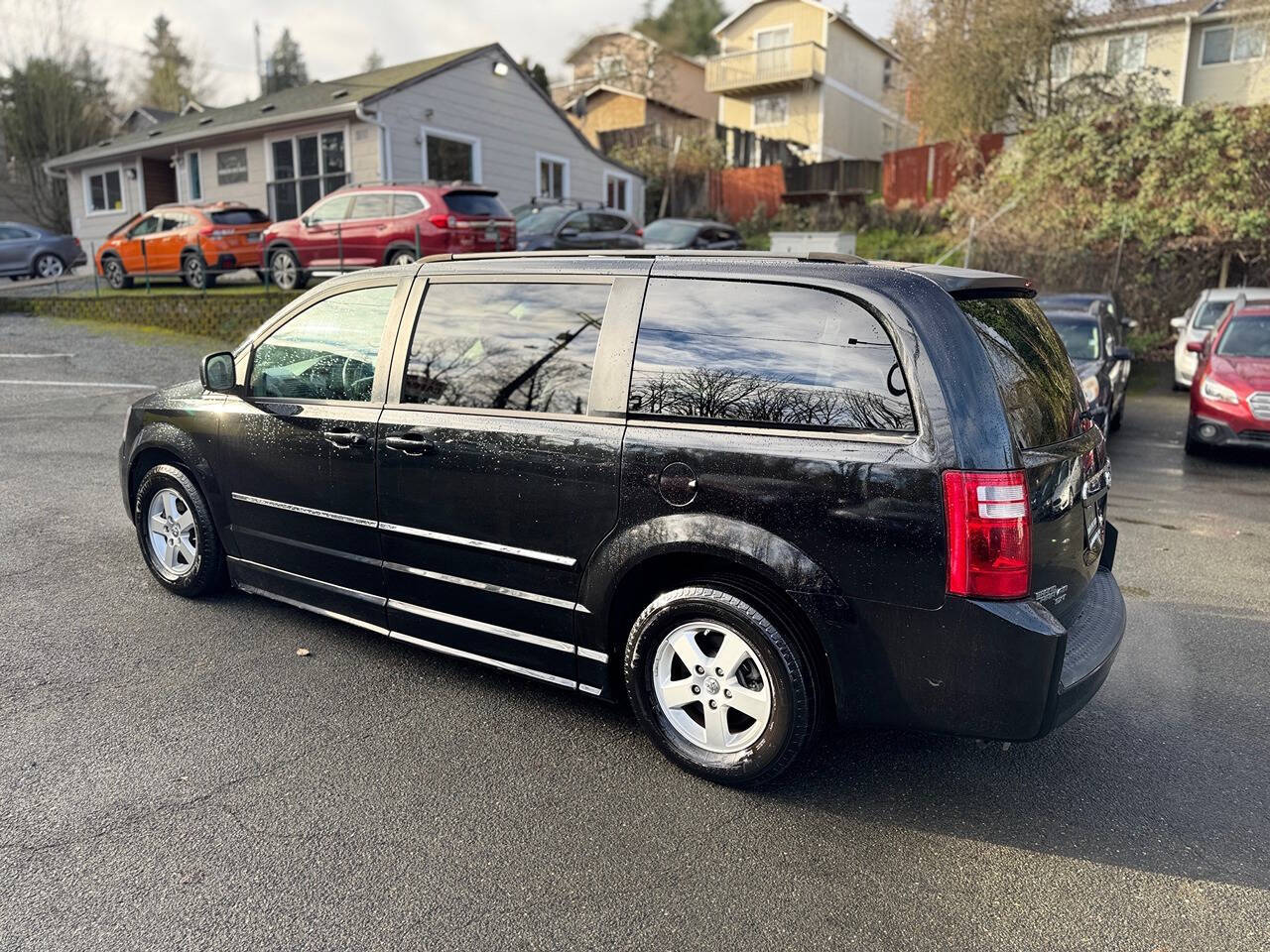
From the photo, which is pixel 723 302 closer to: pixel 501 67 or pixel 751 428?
pixel 751 428

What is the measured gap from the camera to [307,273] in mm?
17016

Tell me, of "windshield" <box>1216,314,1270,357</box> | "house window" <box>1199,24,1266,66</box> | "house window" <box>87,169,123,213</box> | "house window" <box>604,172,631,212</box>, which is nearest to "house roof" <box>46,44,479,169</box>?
"house window" <box>87,169,123,213</box>

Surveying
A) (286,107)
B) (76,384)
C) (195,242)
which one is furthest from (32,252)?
(76,384)

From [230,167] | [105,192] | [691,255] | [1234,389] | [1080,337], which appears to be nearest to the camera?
[691,255]

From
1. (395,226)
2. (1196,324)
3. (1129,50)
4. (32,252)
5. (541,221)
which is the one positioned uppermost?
(1129,50)

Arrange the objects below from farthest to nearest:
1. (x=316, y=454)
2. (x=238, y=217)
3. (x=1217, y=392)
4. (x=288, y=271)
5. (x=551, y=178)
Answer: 1. (x=551, y=178)
2. (x=238, y=217)
3. (x=288, y=271)
4. (x=1217, y=392)
5. (x=316, y=454)

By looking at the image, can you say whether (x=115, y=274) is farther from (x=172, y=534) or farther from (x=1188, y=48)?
(x=1188, y=48)

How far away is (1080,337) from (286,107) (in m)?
20.1

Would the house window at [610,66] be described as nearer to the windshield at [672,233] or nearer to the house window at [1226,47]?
the house window at [1226,47]

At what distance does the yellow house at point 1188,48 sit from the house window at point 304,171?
70.6ft

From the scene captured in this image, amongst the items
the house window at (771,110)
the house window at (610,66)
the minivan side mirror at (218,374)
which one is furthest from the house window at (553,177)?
the minivan side mirror at (218,374)

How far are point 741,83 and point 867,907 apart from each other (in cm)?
4005

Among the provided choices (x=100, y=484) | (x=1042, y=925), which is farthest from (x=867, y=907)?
(x=100, y=484)

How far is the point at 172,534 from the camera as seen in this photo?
16.4ft
